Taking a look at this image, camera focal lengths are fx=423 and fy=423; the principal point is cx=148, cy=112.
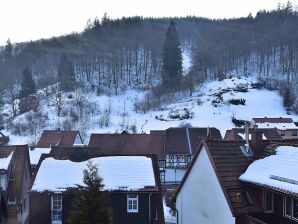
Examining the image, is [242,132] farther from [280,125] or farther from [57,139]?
[57,139]

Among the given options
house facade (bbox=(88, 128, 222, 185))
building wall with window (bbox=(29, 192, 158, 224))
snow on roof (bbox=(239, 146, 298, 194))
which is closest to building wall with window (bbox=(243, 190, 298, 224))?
snow on roof (bbox=(239, 146, 298, 194))

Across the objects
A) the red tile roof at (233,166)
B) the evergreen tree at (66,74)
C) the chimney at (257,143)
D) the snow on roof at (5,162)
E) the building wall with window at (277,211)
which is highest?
the evergreen tree at (66,74)

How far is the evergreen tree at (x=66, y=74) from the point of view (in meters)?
96.1

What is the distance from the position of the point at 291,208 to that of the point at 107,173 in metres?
10.5

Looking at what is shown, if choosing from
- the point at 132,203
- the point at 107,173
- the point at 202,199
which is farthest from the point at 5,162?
the point at 202,199

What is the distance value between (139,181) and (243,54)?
3832 inches

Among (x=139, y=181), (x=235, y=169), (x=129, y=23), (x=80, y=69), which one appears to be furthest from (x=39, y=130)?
(x=129, y=23)

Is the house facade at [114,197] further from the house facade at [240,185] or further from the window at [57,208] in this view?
the house facade at [240,185]

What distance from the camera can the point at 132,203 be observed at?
858 inches

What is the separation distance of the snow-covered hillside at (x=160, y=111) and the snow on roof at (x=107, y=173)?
4537cm

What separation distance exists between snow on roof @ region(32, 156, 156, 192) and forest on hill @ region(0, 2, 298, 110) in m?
68.3

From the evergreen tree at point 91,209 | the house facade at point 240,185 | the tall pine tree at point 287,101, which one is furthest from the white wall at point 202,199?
the tall pine tree at point 287,101

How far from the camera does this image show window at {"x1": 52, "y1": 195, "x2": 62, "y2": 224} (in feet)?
71.3

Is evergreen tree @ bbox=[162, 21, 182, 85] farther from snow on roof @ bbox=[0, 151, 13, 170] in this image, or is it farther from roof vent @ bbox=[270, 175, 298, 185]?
roof vent @ bbox=[270, 175, 298, 185]
